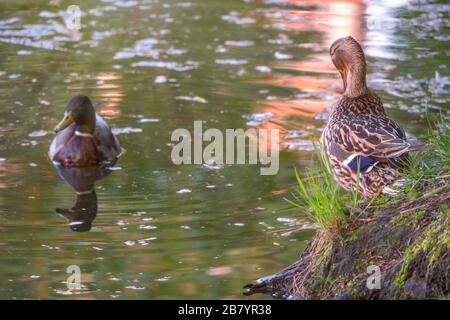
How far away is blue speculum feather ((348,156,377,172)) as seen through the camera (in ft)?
20.2

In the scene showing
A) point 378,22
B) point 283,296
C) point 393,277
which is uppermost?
point 393,277

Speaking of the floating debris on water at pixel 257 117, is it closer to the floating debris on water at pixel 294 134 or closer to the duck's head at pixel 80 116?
the floating debris on water at pixel 294 134

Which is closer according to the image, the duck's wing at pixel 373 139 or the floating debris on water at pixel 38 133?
the duck's wing at pixel 373 139

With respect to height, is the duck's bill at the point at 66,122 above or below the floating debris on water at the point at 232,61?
above

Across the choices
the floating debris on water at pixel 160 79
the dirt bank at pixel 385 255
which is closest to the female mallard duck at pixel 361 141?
the dirt bank at pixel 385 255

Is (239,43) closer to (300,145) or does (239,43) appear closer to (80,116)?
(80,116)

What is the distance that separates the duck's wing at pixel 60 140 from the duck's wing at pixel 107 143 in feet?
0.98

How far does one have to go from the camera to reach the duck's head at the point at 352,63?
6973 mm

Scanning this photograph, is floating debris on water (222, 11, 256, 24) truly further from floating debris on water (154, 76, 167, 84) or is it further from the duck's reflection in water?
the duck's reflection in water

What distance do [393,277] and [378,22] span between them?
35.3ft

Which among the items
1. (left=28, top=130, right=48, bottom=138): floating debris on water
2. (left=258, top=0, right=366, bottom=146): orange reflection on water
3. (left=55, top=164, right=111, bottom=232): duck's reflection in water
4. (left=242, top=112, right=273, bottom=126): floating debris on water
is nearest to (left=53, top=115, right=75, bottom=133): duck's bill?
(left=28, top=130, right=48, bottom=138): floating debris on water
